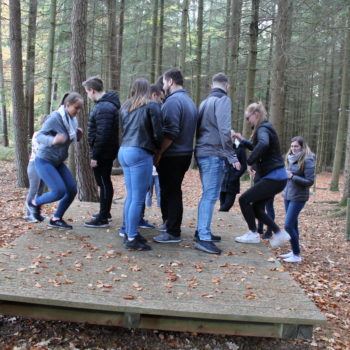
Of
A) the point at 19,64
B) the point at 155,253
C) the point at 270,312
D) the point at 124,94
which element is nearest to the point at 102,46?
the point at 124,94

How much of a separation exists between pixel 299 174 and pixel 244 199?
41.1 inches

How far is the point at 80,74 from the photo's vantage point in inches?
308

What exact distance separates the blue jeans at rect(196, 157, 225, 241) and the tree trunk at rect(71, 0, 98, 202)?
3.96 m

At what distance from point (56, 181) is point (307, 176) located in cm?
368

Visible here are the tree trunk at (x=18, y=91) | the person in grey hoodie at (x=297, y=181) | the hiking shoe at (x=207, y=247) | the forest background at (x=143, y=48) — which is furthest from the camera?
the tree trunk at (x=18, y=91)

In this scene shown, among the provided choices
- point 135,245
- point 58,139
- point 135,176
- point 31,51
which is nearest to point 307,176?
point 135,176

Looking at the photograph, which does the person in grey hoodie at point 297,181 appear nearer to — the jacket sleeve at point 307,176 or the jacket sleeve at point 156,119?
the jacket sleeve at point 307,176

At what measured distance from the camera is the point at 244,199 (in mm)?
5039

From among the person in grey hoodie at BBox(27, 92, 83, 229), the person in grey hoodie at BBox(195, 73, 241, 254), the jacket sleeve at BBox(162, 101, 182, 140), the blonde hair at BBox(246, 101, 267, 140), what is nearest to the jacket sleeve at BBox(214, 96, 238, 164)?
the person in grey hoodie at BBox(195, 73, 241, 254)

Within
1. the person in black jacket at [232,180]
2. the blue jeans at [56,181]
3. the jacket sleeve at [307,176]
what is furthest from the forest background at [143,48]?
the jacket sleeve at [307,176]

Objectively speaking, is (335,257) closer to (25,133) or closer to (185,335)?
(185,335)

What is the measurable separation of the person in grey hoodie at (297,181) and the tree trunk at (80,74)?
441cm

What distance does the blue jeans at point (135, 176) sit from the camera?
4266 mm

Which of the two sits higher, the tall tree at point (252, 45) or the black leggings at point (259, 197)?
the tall tree at point (252, 45)
